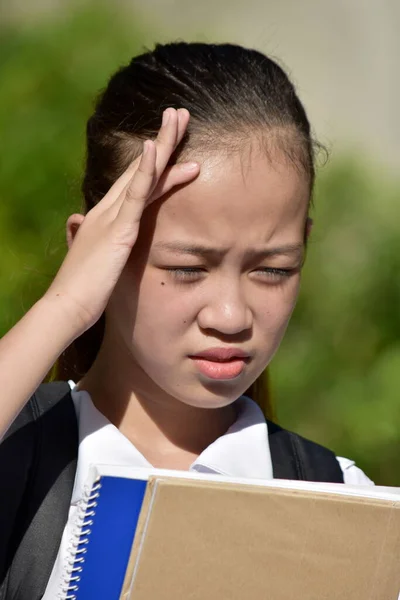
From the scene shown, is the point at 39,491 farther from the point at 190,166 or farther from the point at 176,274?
the point at 190,166

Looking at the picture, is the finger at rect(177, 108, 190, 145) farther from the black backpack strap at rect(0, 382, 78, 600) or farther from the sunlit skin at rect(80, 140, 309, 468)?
the black backpack strap at rect(0, 382, 78, 600)

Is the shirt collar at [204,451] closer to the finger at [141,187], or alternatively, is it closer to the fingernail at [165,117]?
the finger at [141,187]

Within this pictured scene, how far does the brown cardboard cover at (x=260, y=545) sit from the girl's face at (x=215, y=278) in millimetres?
214

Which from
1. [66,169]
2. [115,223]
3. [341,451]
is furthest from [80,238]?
[341,451]

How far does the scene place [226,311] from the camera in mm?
1208

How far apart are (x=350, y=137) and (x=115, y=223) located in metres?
1.76

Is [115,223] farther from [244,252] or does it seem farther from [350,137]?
[350,137]

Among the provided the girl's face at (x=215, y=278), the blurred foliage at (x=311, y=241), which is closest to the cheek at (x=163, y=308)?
the girl's face at (x=215, y=278)

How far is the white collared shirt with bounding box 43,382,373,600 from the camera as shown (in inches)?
49.8

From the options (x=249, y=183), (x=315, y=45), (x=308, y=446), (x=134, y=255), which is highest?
(x=315, y=45)

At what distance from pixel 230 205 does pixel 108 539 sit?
1.33 feet

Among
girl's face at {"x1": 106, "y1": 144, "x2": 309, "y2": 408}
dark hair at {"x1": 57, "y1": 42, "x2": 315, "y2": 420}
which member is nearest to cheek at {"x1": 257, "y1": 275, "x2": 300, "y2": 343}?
girl's face at {"x1": 106, "y1": 144, "x2": 309, "y2": 408}

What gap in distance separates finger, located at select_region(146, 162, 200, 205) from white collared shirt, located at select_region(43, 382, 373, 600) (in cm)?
29

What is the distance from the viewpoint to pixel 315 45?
313 cm
